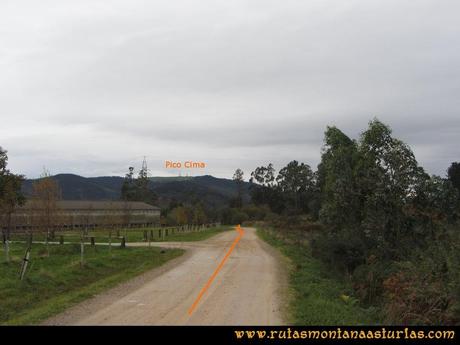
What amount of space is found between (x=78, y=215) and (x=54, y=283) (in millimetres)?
64167

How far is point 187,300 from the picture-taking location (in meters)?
13.2

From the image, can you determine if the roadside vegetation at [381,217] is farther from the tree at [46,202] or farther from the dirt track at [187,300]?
the tree at [46,202]

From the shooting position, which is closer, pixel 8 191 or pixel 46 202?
pixel 46 202

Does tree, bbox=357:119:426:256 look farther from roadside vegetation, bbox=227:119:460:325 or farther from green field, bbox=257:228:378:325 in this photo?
green field, bbox=257:228:378:325

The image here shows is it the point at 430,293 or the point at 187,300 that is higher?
the point at 430,293

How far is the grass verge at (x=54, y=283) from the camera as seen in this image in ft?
39.5

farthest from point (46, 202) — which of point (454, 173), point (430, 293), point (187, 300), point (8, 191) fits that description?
point (454, 173)

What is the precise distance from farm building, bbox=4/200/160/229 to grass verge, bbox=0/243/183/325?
17393 millimetres

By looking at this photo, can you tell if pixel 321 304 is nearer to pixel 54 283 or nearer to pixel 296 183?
pixel 54 283

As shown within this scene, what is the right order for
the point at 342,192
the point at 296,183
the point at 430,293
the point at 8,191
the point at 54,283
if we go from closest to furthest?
the point at 430,293, the point at 54,283, the point at 342,192, the point at 8,191, the point at 296,183

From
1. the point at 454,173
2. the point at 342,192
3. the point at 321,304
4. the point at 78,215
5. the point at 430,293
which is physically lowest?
the point at 321,304

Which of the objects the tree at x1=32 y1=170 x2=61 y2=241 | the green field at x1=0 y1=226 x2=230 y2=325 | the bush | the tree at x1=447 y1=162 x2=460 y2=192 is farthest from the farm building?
the tree at x1=447 y1=162 x2=460 y2=192

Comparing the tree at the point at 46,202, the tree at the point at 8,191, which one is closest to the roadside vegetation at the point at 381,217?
the tree at the point at 46,202
